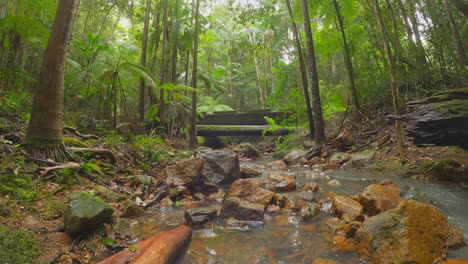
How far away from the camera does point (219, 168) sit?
608cm

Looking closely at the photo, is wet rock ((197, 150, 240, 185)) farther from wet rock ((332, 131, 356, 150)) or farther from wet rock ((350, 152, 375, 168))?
wet rock ((332, 131, 356, 150))

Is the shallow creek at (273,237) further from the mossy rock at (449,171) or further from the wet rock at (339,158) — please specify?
the wet rock at (339,158)

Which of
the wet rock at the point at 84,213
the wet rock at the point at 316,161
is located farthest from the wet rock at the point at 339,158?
the wet rock at the point at 84,213

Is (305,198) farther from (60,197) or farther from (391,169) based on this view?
(60,197)

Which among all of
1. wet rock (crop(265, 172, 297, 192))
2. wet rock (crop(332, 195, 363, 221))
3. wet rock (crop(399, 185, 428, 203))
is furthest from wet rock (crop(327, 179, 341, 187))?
wet rock (crop(332, 195, 363, 221))

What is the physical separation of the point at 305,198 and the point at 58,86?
4.39 meters

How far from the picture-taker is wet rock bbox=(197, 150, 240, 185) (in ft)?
19.3

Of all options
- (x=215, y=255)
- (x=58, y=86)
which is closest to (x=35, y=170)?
(x=58, y=86)

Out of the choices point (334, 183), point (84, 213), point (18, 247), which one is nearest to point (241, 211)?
point (84, 213)

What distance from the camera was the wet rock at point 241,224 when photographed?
11.2 feet

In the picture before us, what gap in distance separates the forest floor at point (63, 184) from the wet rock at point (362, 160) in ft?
0.99

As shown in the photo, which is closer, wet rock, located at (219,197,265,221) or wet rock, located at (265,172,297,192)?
wet rock, located at (219,197,265,221)

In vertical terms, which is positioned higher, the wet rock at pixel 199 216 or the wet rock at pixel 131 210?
the wet rock at pixel 131 210

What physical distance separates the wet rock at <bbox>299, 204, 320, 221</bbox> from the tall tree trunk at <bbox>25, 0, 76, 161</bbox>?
3.78m
